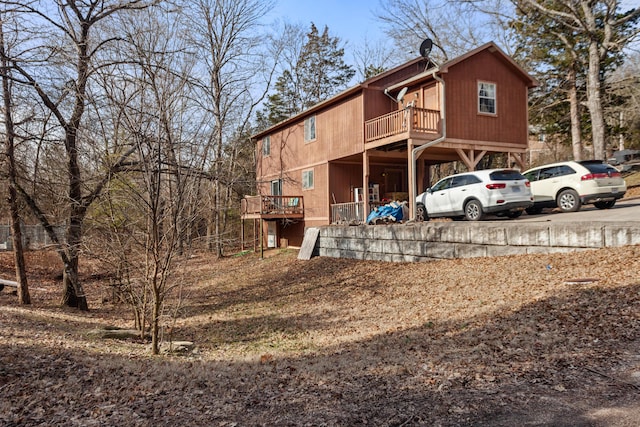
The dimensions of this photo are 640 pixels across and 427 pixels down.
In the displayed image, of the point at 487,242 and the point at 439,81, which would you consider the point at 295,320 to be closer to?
the point at 487,242

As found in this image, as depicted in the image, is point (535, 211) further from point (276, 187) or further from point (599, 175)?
point (276, 187)

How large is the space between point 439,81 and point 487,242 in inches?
291

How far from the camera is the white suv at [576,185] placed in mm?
12469

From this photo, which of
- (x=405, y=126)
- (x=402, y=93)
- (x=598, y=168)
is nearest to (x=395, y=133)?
(x=405, y=126)

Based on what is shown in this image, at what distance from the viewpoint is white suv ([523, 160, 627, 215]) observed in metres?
12.5

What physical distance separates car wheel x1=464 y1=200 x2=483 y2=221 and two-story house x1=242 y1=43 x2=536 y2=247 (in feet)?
7.54

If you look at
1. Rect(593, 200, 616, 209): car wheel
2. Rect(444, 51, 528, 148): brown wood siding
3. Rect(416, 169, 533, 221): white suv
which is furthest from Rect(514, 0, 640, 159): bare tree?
Rect(416, 169, 533, 221): white suv

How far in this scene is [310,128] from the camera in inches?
835

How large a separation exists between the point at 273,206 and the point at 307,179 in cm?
221

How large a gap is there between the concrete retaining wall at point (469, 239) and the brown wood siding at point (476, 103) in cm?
511

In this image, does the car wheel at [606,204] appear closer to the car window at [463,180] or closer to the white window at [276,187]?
the car window at [463,180]

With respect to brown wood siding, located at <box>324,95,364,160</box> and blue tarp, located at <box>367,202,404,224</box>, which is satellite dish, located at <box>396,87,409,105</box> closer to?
brown wood siding, located at <box>324,95,364,160</box>

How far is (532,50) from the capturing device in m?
23.7

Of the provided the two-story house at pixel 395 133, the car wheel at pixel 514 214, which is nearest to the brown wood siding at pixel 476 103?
the two-story house at pixel 395 133
